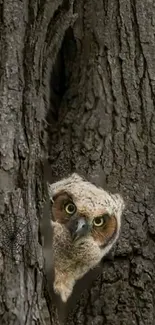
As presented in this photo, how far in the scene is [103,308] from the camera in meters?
2.55

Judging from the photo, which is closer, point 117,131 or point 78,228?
point 78,228

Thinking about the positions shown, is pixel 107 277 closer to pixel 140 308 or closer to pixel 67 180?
pixel 140 308

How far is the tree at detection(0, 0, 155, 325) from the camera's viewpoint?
6.63ft

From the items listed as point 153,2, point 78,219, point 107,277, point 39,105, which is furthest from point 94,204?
point 153,2

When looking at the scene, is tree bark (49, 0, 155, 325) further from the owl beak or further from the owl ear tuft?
the owl beak

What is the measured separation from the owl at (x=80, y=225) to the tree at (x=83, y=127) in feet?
0.16

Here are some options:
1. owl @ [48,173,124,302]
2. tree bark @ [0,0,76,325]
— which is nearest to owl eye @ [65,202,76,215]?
owl @ [48,173,124,302]

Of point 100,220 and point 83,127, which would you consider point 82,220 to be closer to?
point 100,220

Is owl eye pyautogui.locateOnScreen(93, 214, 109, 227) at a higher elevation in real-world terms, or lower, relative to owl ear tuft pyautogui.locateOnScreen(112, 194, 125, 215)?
lower

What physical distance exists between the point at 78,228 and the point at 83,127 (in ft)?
1.23

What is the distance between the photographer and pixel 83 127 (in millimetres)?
2748

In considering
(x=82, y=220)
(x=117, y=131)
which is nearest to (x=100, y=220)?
(x=82, y=220)

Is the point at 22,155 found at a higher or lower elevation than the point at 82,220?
higher

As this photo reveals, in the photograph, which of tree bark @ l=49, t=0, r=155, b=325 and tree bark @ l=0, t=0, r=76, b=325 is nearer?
tree bark @ l=0, t=0, r=76, b=325
